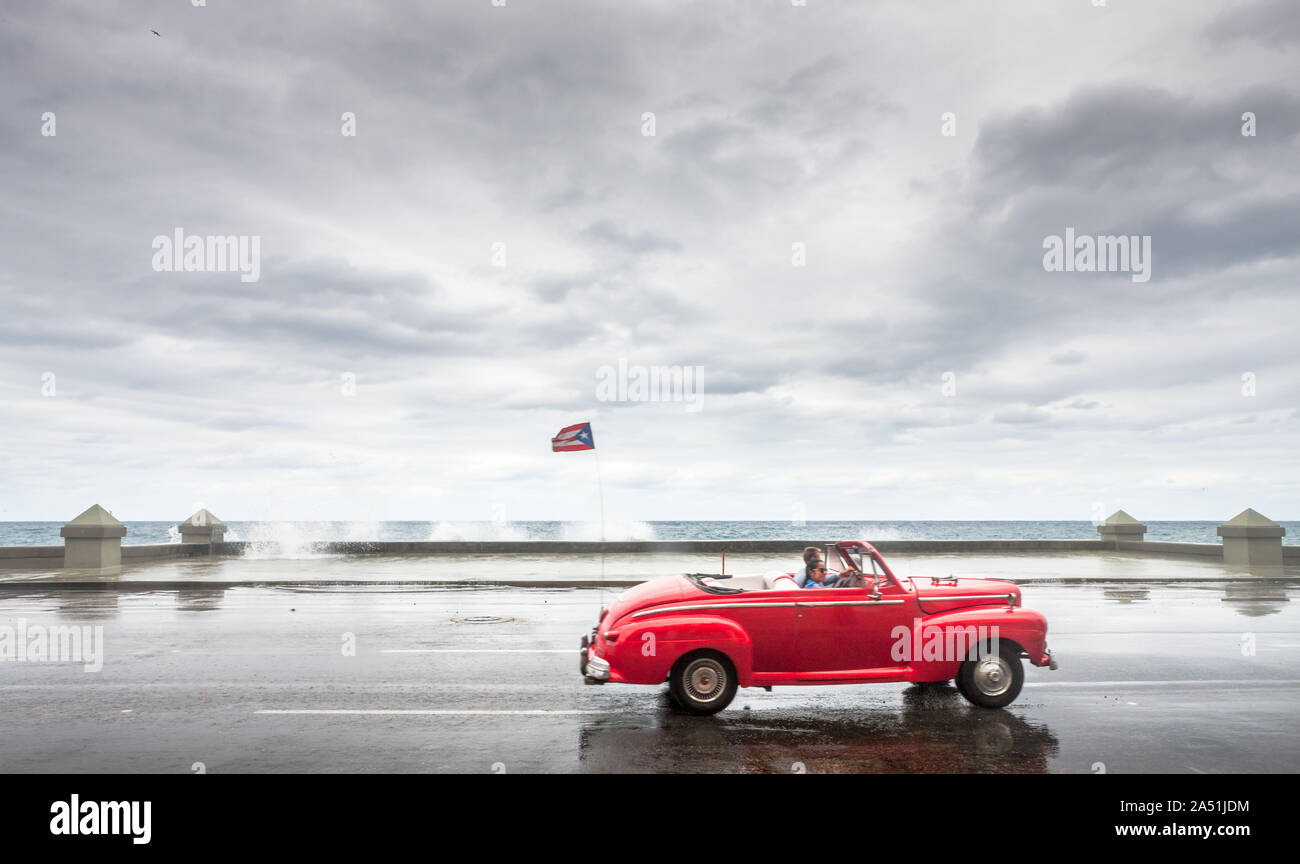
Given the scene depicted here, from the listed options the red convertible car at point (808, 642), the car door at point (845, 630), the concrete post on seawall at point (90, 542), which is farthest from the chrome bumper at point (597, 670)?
the concrete post on seawall at point (90, 542)

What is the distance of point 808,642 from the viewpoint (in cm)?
745

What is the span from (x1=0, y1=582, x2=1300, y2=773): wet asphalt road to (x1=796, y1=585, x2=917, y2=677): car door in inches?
17.6

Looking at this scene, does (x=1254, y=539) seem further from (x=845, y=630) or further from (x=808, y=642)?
(x=808, y=642)

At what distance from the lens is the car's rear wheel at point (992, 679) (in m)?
7.45

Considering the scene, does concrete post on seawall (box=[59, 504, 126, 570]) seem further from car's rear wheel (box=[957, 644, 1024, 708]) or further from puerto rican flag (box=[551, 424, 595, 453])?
car's rear wheel (box=[957, 644, 1024, 708])

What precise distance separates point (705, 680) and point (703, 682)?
0.03 metres

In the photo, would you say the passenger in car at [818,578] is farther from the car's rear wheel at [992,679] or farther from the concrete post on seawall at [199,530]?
the concrete post on seawall at [199,530]

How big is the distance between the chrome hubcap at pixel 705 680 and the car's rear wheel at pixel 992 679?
2326 mm

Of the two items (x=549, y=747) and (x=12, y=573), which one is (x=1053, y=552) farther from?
(x=12, y=573)

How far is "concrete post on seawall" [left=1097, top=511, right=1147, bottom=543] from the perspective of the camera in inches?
1137

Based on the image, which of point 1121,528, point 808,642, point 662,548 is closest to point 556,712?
point 808,642
